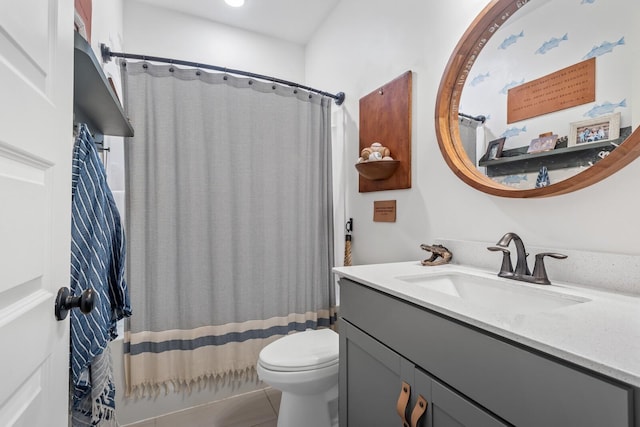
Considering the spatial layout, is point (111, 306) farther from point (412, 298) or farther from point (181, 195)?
→ point (412, 298)

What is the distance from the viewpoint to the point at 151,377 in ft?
5.40

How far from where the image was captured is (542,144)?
1029 millimetres

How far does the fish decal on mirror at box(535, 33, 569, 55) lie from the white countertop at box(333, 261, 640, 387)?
79cm

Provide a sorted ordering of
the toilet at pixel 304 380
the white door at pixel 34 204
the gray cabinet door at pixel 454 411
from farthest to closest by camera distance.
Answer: the toilet at pixel 304 380 < the gray cabinet door at pixel 454 411 < the white door at pixel 34 204

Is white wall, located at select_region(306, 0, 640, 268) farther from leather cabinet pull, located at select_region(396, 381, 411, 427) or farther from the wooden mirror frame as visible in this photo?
leather cabinet pull, located at select_region(396, 381, 411, 427)

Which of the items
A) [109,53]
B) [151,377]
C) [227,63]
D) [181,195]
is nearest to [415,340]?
[181,195]

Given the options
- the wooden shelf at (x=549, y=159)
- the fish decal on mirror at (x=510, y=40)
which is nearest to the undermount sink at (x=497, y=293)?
the wooden shelf at (x=549, y=159)

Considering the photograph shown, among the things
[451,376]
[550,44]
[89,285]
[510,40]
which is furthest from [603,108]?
[89,285]

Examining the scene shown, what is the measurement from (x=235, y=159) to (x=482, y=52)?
137 cm

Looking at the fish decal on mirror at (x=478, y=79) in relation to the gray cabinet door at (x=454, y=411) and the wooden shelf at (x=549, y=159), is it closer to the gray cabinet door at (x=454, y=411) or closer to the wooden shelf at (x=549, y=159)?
the wooden shelf at (x=549, y=159)

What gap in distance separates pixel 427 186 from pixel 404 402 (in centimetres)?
99

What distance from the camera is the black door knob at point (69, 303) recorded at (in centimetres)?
65

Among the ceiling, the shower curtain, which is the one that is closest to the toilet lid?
the shower curtain

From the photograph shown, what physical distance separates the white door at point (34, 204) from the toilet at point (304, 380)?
810 millimetres
